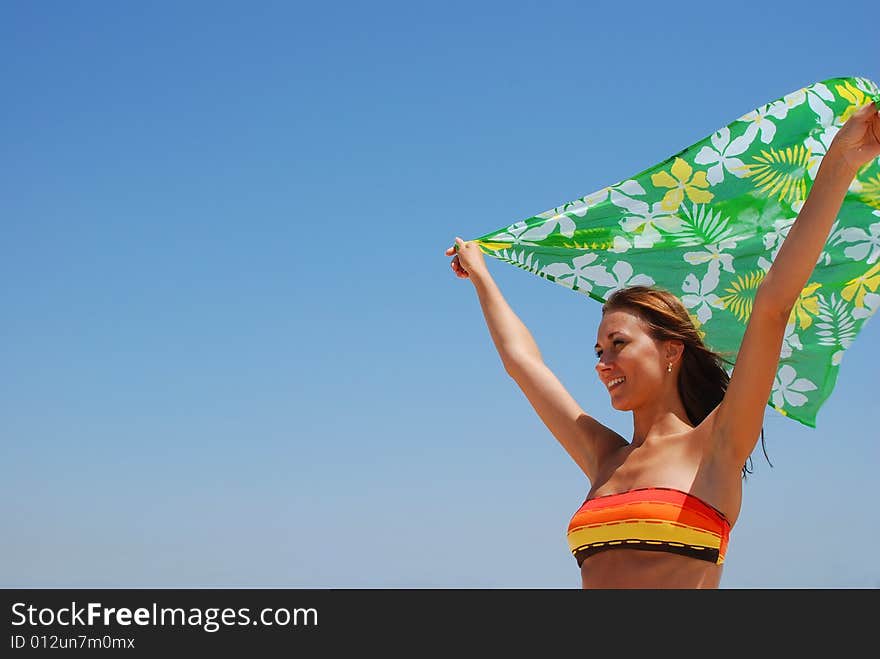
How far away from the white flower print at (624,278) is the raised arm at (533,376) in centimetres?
67

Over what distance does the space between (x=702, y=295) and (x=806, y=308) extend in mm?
549

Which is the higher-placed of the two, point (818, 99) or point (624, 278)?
point (818, 99)

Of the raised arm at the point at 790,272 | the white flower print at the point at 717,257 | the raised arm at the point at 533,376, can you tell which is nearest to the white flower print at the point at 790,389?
the white flower print at the point at 717,257

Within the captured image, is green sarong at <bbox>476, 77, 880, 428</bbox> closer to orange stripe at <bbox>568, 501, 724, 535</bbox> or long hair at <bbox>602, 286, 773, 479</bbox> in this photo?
long hair at <bbox>602, 286, 773, 479</bbox>

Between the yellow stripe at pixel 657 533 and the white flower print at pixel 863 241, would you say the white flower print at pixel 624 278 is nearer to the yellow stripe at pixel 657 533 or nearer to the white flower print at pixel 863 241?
the white flower print at pixel 863 241

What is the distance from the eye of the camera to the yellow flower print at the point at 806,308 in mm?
5844

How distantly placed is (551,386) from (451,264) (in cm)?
114

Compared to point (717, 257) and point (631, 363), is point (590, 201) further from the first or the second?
point (631, 363)

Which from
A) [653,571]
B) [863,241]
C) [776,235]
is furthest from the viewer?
[776,235]

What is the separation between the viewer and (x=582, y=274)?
6254mm

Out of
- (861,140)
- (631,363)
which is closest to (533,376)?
(631,363)

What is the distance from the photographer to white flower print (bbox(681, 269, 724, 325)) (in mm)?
5996
